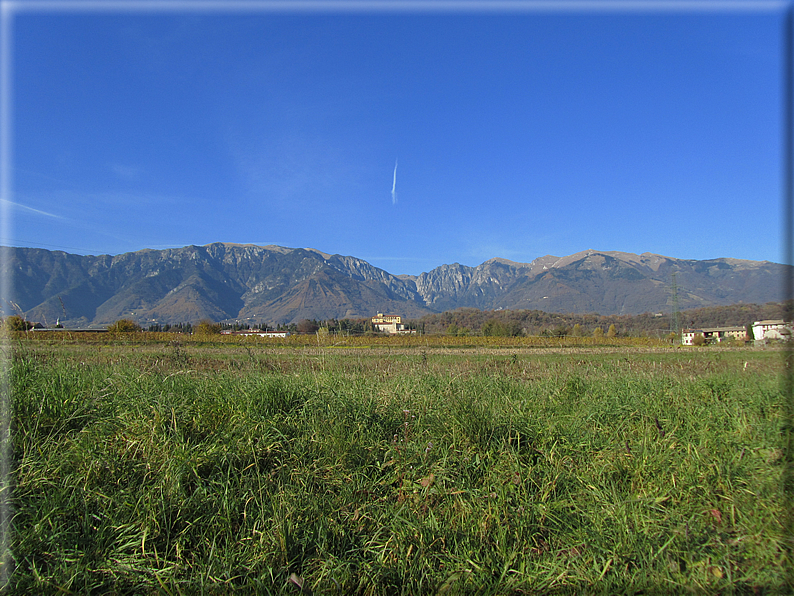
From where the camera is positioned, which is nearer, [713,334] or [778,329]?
[778,329]

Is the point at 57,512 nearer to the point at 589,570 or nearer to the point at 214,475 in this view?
the point at 214,475

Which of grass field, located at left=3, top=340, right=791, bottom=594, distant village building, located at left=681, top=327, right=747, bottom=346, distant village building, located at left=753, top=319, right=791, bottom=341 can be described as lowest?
distant village building, located at left=681, top=327, right=747, bottom=346

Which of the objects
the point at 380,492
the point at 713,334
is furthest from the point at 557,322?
the point at 380,492

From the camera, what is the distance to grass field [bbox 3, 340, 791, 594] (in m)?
2.81

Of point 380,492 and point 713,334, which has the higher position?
point 380,492

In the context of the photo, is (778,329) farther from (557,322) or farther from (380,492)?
(557,322)

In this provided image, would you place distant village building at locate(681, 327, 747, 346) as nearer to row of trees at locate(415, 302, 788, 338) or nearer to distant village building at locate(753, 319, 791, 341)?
row of trees at locate(415, 302, 788, 338)

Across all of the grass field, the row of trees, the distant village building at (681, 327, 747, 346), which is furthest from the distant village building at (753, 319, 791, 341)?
the row of trees

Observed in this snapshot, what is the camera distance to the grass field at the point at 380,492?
2.81 metres

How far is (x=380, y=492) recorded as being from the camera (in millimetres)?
3830

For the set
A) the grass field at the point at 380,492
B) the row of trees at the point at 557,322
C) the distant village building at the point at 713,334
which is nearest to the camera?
the grass field at the point at 380,492

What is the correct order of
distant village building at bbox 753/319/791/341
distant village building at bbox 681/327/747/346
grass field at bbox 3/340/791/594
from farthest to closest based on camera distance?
distant village building at bbox 681/327/747/346 < distant village building at bbox 753/319/791/341 < grass field at bbox 3/340/791/594

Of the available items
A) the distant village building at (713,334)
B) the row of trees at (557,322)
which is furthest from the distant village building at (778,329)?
the row of trees at (557,322)

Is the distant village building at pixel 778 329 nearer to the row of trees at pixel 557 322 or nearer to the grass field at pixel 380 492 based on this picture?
the grass field at pixel 380 492
